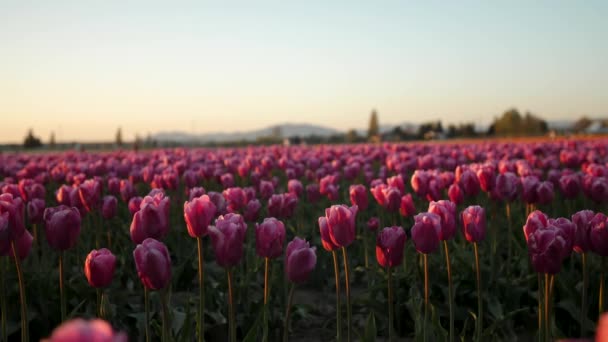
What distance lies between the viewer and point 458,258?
473 centimetres

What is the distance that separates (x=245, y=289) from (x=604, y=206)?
15.7ft

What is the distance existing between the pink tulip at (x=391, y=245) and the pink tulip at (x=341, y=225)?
187 millimetres

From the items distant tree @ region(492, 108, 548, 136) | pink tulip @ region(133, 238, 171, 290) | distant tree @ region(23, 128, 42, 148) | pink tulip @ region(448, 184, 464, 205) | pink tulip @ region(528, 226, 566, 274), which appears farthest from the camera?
distant tree @ region(492, 108, 548, 136)

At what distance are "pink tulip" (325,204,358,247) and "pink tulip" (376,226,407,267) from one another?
187 millimetres

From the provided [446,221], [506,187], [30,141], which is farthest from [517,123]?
[446,221]

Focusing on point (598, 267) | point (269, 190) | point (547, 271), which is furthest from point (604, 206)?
point (547, 271)

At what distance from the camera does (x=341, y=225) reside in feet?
9.71

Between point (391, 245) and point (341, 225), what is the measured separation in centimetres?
31

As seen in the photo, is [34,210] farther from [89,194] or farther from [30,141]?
[30,141]

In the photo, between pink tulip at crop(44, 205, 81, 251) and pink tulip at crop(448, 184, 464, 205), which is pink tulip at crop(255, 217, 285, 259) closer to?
pink tulip at crop(44, 205, 81, 251)

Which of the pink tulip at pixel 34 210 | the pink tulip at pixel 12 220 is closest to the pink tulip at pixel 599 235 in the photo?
the pink tulip at pixel 12 220

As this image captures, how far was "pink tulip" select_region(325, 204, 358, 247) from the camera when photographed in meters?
2.96

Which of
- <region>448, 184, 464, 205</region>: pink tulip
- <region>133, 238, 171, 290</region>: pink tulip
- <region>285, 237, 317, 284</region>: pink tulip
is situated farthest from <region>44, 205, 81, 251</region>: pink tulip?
<region>448, 184, 464, 205</region>: pink tulip

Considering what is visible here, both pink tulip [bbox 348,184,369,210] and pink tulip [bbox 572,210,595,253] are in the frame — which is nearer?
pink tulip [bbox 572,210,595,253]
